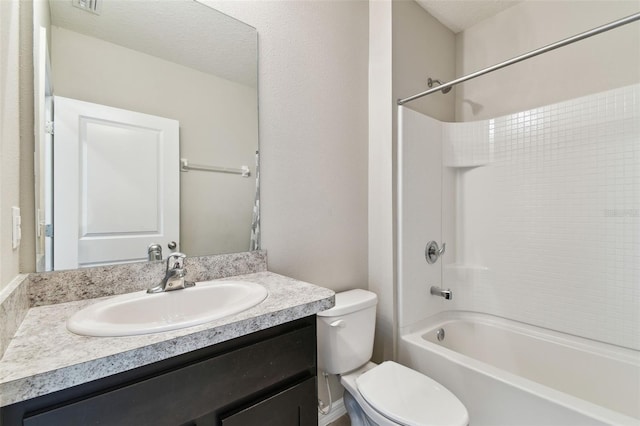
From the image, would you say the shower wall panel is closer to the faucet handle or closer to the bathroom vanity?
the bathroom vanity

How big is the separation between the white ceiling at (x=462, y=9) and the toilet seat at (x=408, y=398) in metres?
2.29

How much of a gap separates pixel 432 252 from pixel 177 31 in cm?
186

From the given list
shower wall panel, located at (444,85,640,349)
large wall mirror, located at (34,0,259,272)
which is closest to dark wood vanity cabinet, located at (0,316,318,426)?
large wall mirror, located at (34,0,259,272)

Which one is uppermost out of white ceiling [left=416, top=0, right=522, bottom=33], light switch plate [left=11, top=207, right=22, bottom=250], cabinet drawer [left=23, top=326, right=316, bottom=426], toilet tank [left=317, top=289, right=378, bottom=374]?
white ceiling [left=416, top=0, right=522, bottom=33]

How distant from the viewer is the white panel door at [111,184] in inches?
37.4

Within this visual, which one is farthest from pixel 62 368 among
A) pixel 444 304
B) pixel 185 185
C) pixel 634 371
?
pixel 634 371

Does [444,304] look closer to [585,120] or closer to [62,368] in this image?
[585,120]

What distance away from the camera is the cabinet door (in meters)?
0.75

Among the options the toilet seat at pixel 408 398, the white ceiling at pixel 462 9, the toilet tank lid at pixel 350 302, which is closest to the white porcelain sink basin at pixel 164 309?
the toilet tank lid at pixel 350 302

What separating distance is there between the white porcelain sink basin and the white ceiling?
217 centimetres

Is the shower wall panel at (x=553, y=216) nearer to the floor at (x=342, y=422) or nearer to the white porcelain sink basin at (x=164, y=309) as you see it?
the floor at (x=342, y=422)

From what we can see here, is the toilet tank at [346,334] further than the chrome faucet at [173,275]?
Yes

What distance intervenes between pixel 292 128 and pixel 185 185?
60 cm

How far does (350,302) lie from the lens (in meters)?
1.44
